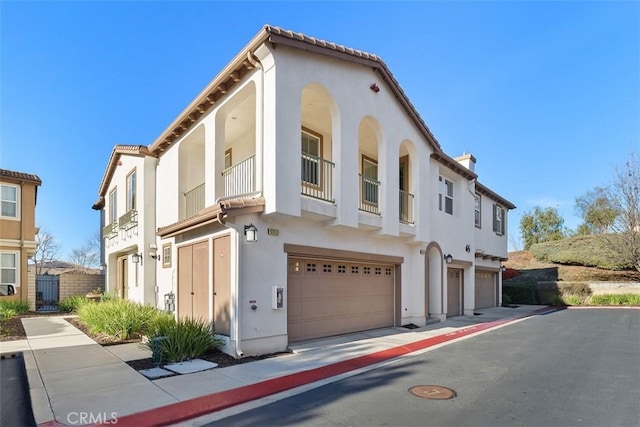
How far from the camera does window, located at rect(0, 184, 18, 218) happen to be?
61.9 feet

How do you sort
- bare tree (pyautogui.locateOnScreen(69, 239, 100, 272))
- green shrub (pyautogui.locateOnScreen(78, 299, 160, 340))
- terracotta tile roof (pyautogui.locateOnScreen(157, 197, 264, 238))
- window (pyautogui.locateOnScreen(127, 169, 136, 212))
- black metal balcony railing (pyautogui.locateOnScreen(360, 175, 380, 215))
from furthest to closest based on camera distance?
1. bare tree (pyautogui.locateOnScreen(69, 239, 100, 272))
2. window (pyautogui.locateOnScreen(127, 169, 136, 212))
3. black metal balcony railing (pyautogui.locateOnScreen(360, 175, 380, 215))
4. green shrub (pyautogui.locateOnScreen(78, 299, 160, 340))
5. terracotta tile roof (pyautogui.locateOnScreen(157, 197, 264, 238))

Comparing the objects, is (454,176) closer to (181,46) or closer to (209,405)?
(181,46)

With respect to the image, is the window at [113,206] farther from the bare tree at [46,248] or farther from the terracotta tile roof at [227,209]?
the bare tree at [46,248]

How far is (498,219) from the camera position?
81.8 feet

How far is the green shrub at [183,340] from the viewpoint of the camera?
8.36 m

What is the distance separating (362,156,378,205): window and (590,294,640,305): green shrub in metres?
18.7

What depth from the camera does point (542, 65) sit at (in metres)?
14.1

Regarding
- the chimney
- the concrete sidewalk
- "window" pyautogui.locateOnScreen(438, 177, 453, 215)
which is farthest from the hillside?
the concrete sidewalk

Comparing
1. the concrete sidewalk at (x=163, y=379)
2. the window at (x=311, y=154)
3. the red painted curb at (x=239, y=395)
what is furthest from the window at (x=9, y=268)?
the red painted curb at (x=239, y=395)

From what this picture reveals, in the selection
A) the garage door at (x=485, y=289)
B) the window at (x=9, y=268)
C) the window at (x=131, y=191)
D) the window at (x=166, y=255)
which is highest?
the window at (x=131, y=191)

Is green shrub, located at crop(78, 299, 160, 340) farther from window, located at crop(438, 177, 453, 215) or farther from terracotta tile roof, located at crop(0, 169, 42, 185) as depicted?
window, located at crop(438, 177, 453, 215)

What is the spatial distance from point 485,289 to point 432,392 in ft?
59.9

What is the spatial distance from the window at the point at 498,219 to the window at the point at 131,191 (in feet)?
65.7

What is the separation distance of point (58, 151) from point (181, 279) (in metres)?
10.0
